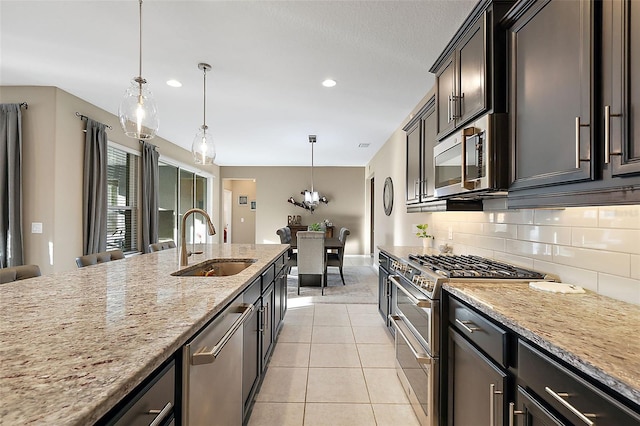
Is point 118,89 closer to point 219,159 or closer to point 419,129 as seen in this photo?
point 419,129

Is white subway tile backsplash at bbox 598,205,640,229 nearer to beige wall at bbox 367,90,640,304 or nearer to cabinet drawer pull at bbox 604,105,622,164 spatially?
beige wall at bbox 367,90,640,304

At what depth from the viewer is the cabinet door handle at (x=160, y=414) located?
81cm

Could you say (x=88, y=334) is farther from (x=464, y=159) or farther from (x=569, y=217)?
(x=569, y=217)

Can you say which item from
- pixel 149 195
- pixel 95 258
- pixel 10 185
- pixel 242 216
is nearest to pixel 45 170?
pixel 10 185

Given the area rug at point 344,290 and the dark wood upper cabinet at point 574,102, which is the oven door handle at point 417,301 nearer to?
the dark wood upper cabinet at point 574,102

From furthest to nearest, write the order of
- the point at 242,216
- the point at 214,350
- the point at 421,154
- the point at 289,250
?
the point at 242,216 < the point at 289,250 < the point at 421,154 < the point at 214,350

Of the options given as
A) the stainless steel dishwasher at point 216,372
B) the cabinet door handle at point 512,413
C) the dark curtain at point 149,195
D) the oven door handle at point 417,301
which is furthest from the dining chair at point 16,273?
the dark curtain at point 149,195

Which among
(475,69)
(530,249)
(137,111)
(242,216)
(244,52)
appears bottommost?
(530,249)

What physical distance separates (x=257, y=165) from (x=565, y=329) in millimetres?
8791

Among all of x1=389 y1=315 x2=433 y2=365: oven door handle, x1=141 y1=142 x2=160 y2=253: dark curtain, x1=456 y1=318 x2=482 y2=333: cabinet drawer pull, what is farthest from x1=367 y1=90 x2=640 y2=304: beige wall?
x1=141 y1=142 x2=160 y2=253: dark curtain

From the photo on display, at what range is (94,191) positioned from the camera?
3.87 metres

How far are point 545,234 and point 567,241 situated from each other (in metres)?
0.17

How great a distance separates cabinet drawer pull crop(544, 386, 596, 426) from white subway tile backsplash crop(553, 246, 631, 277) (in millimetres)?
740

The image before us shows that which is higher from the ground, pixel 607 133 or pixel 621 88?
pixel 621 88
